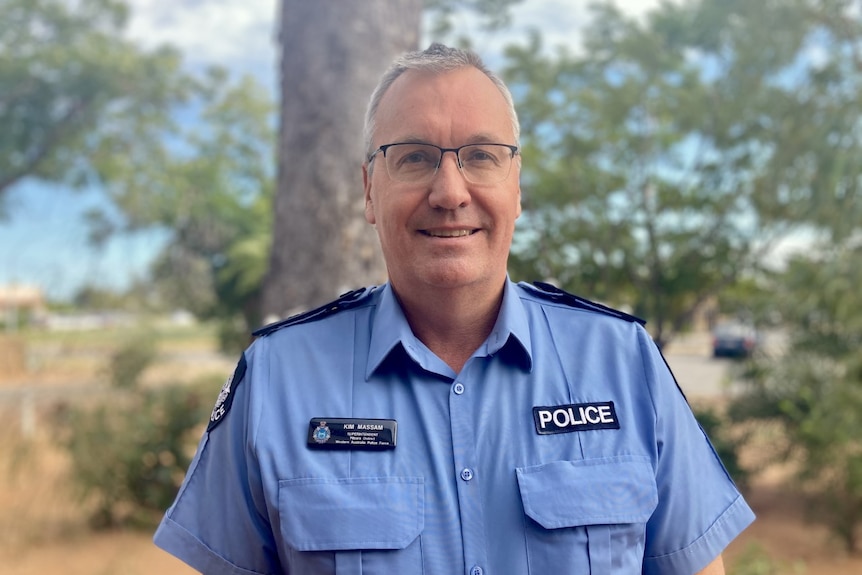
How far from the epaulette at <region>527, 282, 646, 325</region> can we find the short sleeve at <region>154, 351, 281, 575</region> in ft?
2.25

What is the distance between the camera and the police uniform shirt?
137 centimetres

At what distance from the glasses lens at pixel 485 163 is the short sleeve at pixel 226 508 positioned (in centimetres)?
61

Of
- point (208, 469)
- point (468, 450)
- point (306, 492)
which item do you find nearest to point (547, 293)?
point (468, 450)

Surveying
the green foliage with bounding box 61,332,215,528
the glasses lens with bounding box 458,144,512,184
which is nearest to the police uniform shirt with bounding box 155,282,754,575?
the glasses lens with bounding box 458,144,512,184

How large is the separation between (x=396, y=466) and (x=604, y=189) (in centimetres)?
559

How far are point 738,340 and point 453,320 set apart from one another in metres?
6.55

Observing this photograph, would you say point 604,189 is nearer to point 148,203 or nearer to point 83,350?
point 83,350

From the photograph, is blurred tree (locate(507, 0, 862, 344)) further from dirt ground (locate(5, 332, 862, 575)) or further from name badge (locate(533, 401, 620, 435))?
name badge (locate(533, 401, 620, 435))

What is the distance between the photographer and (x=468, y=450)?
1.42 meters

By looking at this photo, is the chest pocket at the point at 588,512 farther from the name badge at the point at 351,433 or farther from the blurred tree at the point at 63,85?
the blurred tree at the point at 63,85

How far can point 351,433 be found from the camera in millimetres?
1430

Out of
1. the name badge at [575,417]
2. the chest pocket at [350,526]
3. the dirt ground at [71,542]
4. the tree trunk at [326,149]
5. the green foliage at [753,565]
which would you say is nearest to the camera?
the chest pocket at [350,526]

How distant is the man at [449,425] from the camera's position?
4.51ft

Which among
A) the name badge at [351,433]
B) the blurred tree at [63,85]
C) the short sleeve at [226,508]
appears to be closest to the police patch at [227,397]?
the short sleeve at [226,508]
